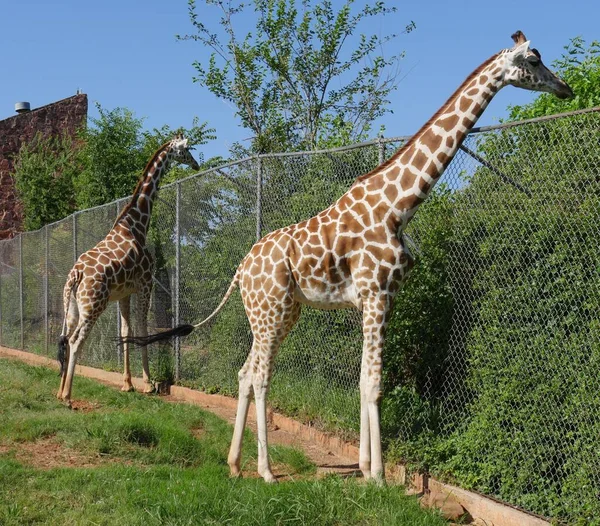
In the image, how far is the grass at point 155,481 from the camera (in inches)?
186

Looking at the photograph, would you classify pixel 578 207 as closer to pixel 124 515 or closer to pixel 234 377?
pixel 124 515

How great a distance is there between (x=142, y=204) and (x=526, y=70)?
676cm

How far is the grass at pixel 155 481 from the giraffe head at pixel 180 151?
4453 mm

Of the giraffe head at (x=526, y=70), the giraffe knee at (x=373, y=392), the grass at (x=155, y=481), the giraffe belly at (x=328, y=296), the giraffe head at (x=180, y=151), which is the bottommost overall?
the grass at (x=155, y=481)

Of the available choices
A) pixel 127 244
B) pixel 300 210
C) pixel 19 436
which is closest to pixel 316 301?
pixel 300 210

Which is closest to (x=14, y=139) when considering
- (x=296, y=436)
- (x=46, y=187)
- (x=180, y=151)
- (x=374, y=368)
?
(x=46, y=187)

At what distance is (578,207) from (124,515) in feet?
11.9

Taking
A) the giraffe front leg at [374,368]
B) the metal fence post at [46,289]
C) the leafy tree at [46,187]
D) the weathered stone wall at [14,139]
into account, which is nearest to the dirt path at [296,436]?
the giraffe front leg at [374,368]

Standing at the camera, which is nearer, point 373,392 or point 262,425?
point 373,392

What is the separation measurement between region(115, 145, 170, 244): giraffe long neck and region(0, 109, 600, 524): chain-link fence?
2018 millimetres

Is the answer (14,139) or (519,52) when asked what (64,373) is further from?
(14,139)

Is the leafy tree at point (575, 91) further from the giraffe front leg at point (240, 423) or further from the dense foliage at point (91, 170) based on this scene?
the dense foliage at point (91, 170)

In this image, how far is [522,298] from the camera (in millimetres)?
5266

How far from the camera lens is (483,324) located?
220 inches
